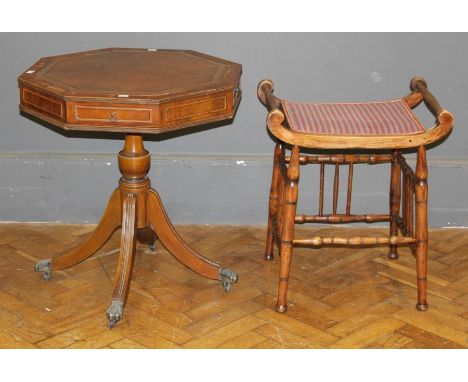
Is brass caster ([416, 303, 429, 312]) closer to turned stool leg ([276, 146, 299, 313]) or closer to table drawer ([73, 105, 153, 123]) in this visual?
turned stool leg ([276, 146, 299, 313])

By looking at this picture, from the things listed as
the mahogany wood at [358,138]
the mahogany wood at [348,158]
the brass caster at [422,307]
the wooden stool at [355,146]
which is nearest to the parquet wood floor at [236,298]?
the brass caster at [422,307]

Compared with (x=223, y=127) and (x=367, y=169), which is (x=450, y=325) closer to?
(x=367, y=169)

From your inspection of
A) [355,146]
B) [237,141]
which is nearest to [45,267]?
[237,141]

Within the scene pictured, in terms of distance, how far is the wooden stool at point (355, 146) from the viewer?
3.17 meters

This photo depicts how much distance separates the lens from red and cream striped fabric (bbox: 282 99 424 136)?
3.21 metres

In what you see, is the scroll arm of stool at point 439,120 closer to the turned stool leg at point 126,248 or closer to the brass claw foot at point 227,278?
the brass claw foot at point 227,278

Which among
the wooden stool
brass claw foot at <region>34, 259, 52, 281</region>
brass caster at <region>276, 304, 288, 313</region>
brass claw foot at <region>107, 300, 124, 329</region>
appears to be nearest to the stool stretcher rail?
the wooden stool

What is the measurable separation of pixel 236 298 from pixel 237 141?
2.67 ft

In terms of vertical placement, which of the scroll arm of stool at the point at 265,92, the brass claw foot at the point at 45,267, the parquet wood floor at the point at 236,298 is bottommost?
the parquet wood floor at the point at 236,298

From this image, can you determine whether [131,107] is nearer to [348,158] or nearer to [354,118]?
[354,118]

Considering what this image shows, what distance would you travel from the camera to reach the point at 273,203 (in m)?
3.68

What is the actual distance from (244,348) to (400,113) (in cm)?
103

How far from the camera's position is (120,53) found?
11.8 feet

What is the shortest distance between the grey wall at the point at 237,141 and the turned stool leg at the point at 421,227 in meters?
0.73
